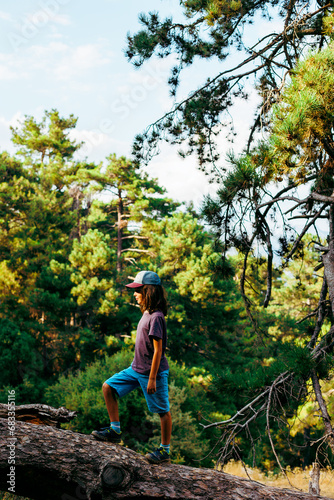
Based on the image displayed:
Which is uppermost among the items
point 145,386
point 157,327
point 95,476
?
point 157,327

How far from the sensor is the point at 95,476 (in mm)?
2811

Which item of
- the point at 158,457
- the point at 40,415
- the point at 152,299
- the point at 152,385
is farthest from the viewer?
the point at 40,415

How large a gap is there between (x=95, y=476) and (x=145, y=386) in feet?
2.16

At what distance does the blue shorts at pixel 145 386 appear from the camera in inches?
119

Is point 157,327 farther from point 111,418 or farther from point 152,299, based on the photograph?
point 111,418

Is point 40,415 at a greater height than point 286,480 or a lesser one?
greater

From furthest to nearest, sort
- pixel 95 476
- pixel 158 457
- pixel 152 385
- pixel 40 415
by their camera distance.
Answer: pixel 40 415
pixel 158 457
pixel 152 385
pixel 95 476

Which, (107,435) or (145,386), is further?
(107,435)

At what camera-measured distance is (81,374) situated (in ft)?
52.7

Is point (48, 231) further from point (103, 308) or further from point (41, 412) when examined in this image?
point (41, 412)

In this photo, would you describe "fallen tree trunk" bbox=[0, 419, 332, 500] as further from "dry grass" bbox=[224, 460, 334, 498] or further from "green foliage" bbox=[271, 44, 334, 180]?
"dry grass" bbox=[224, 460, 334, 498]

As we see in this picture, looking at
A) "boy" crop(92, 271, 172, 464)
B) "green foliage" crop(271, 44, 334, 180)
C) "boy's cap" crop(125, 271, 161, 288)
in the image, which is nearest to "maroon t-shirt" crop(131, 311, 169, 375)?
"boy" crop(92, 271, 172, 464)

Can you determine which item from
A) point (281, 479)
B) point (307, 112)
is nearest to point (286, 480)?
point (281, 479)

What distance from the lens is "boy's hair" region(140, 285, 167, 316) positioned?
316cm
